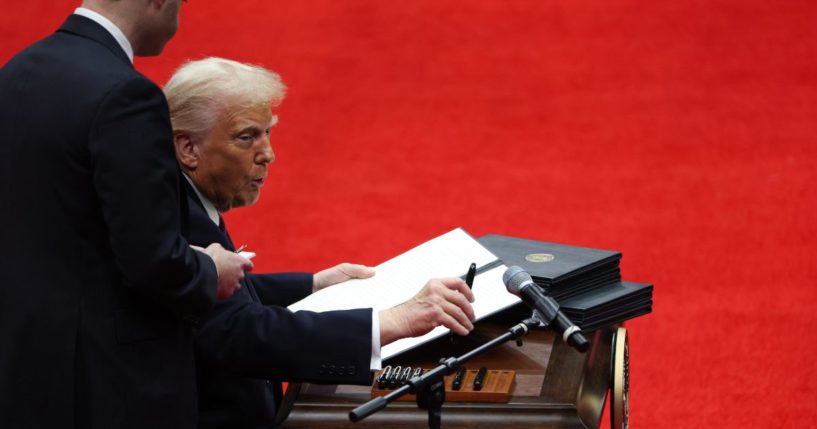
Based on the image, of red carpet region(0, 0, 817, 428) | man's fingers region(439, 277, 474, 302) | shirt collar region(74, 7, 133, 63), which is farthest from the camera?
red carpet region(0, 0, 817, 428)

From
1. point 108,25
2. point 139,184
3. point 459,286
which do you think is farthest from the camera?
point 459,286

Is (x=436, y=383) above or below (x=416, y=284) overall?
below

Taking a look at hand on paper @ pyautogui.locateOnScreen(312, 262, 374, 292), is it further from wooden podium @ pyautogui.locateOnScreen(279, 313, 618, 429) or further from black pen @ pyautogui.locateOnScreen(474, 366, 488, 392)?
black pen @ pyautogui.locateOnScreen(474, 366, 488, 392)

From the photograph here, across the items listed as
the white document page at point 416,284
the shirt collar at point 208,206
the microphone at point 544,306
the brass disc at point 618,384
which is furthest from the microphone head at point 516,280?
the shirt collar at point 208,206

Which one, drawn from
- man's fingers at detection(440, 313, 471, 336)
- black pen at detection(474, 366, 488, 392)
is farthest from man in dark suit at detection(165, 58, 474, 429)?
black pen at detection(474, 366, 488, 392)

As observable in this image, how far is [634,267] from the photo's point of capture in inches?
148

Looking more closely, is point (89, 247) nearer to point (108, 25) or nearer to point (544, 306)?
point (108, 25)

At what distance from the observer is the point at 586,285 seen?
80.0 inches

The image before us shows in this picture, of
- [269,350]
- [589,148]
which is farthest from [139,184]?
[589,148]

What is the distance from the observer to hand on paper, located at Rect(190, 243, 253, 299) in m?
1.64

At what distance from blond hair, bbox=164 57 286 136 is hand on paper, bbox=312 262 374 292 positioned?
38 cm

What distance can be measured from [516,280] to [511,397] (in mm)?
217

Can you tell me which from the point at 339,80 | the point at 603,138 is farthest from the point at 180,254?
the point at 339,80

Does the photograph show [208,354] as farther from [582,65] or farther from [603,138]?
[582,65]
